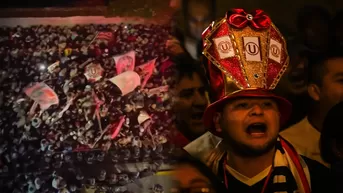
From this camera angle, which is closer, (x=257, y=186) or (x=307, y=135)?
(x=257, y=186)

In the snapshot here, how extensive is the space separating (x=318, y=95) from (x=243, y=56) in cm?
29

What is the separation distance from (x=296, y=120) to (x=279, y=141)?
11 centimetres

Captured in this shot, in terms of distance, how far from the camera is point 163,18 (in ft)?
4.07

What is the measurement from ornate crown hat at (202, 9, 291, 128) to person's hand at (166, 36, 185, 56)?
12 centimetres

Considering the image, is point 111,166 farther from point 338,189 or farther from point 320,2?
point 320,2

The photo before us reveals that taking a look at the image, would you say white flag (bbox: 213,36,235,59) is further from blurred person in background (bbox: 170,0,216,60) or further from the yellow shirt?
the yellow shirt

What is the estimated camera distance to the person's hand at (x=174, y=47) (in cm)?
123

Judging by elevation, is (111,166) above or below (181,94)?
below

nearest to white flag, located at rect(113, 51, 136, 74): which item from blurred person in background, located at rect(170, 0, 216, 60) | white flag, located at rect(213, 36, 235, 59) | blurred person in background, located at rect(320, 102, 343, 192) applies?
blurred person in background, located at rect(170, 0, 216, 60)

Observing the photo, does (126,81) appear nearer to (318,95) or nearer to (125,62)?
(125,62)

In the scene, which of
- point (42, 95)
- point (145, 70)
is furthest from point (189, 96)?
point (42, 95)

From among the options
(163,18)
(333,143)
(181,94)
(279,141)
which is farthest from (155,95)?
(333,143)

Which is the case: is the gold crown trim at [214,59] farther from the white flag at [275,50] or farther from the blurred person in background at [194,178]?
the blurred person in background at [194,178]

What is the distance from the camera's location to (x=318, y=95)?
1.27 m
